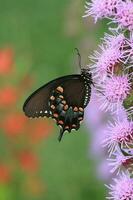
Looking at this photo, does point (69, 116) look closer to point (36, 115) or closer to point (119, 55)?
point (36, 115)

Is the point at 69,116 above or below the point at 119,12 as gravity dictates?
below

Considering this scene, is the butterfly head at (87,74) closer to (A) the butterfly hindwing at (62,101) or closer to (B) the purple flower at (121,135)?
(A) the butterfly hindwing at (62,101)

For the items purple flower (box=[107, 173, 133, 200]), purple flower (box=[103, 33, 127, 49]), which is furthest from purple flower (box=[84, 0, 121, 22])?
purple flower (box=[107, 173, 133, 200])

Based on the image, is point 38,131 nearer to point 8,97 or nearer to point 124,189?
point 8,97

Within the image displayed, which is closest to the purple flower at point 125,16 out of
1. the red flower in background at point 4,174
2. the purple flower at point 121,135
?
the purple flower at point 121,135

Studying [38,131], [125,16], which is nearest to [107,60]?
[125,16]

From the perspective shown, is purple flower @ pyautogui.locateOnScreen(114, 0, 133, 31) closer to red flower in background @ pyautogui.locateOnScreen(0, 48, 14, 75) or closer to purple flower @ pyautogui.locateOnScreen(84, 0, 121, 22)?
purple flower @ pyautogui.locateOnScreen(84, 0, 121, 22)

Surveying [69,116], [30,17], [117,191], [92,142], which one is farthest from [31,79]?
[30,17]
